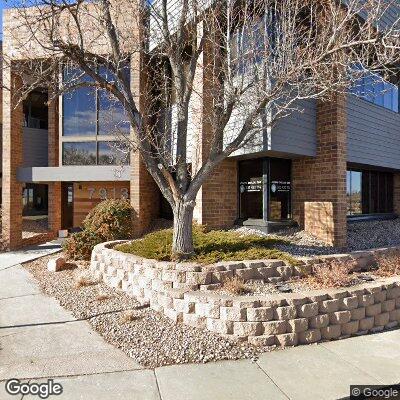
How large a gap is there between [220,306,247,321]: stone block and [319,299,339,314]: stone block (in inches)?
44.8

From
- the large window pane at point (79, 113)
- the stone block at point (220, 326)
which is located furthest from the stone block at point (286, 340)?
the large window pane at point (79, 113)

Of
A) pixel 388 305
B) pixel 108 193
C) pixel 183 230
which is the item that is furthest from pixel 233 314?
pixel 108 193

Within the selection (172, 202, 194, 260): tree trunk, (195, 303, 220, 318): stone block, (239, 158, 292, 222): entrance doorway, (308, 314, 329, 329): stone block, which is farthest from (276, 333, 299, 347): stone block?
(239, 158, 292, 222): entrance doorway

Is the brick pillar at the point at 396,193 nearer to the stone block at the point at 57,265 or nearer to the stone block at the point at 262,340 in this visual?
Result: the stone block at the point at 262,340

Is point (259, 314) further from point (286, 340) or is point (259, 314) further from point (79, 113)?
point (79, 113)

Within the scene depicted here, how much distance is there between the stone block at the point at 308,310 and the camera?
4547mm

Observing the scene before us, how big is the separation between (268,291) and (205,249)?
5.81ft

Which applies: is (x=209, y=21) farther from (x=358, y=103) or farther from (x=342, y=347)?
(x=342, y=347)

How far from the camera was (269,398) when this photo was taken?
10.8 feet

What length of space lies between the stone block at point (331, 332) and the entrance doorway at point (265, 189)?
4105 mm

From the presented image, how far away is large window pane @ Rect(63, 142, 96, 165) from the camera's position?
11.8 m

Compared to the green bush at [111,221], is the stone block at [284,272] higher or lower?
lower

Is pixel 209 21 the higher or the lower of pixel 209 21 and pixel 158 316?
the higher

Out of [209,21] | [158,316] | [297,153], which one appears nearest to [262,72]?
[209,21]
